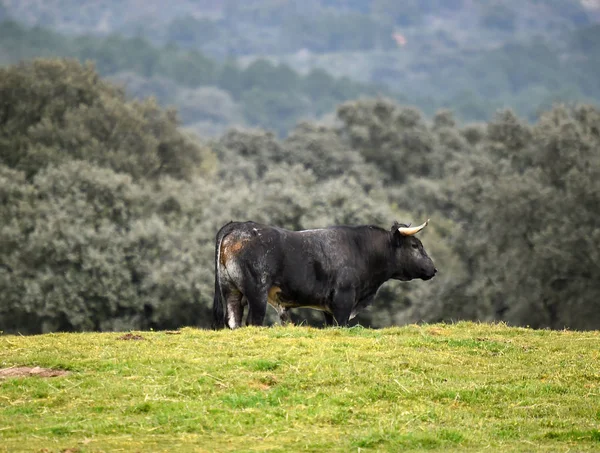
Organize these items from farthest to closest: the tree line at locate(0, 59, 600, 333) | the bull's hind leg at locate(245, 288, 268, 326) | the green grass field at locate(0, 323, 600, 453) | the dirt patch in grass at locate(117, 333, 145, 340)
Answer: the tree line at locate(0, 59, 600, 333)
the bull's hind leg at locate(245, 288, 268, 326)
the dirt patch in grass at locate(117, 333, 145, 340)
the green grass field at locate(0, 323, 600, 453)

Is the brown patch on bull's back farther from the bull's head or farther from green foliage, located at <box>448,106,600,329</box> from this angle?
green foliage, located at <box>448,106,600,329</box>

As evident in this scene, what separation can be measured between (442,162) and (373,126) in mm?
9378

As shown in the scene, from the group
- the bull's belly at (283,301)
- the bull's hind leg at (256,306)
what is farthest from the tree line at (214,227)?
the bull's hind leg at (256,306)

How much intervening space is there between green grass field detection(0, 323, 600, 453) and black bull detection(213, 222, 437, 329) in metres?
2.91

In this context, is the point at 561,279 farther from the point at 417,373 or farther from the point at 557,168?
the point at 417,373

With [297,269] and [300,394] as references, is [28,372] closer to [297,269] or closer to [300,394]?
[300,394]

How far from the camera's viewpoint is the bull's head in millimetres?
24562

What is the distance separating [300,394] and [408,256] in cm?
1037

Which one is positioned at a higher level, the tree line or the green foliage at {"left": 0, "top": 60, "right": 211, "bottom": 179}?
the green foliage at {"left": 0, "top": 60, "right": 211, "bottom": 179}

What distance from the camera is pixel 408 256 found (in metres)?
24.8

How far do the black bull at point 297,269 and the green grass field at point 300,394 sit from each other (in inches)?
114

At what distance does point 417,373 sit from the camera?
52.7ft

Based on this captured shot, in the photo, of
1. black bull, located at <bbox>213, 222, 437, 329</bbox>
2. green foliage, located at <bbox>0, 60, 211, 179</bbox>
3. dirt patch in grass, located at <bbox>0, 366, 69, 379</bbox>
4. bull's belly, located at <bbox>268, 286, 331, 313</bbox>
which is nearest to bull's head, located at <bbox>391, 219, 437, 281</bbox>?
black bull, located at <bbox>213, 222, 437, 329</bbox>

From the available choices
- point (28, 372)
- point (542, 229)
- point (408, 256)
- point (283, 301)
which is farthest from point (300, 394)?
point (542, 229)
